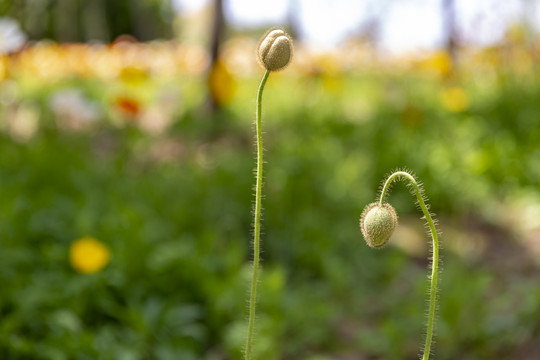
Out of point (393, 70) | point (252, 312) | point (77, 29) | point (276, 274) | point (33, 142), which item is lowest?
point (276, 274)

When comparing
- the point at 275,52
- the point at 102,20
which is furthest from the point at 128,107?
the point at 102,20

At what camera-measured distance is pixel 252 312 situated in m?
0.86

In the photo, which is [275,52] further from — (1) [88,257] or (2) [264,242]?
(2) [264,242]

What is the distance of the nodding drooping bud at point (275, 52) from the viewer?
841mm

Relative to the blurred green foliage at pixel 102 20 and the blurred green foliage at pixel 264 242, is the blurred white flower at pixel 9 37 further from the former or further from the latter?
the blurred green foliage at pixel 102 20

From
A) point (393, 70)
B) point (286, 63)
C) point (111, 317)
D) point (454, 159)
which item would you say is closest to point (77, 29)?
point (393, 70)

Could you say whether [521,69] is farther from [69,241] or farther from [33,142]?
[69,241]

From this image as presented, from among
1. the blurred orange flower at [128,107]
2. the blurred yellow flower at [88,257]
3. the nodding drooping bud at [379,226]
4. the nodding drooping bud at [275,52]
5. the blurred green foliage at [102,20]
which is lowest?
the blurred yellow flower at [88,257]

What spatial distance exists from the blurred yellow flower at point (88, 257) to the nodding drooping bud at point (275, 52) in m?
1.50

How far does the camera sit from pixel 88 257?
2164 mm

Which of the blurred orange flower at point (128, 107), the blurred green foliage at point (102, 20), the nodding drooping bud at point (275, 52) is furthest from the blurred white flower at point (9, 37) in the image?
the blurred green foliage at point (102, 20)

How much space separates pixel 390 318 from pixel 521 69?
4675 mm

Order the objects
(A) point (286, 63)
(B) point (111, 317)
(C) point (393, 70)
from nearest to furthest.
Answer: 1. (A) point (286, 63)
2. (B) point (111, 317)
3. (C) point (393, 70)

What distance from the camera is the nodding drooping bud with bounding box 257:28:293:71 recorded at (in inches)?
33.1
